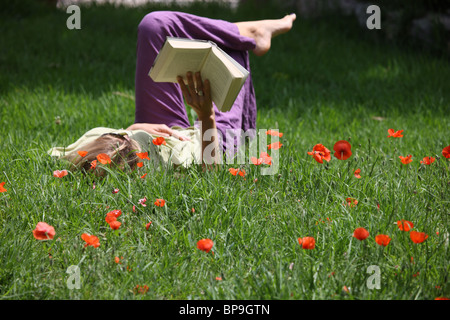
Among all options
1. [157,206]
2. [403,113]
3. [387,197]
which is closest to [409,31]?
[403,113]

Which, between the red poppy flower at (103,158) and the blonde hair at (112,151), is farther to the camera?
the blonde hair at (112,151)

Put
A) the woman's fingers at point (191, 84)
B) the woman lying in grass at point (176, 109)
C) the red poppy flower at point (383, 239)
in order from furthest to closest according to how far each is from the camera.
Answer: the woman lying in grass at point (176, 109) < the woman's fingers at point (191, 84) < the red poppy flower at point (383, 239)

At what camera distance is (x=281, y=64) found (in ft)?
17.6

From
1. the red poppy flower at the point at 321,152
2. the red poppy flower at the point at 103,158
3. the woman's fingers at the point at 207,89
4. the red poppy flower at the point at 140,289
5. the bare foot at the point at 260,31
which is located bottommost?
the red poppy flower at the point at 140,289

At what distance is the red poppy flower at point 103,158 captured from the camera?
7.43 feet

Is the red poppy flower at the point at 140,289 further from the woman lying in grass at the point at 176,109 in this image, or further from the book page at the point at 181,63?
the book page at the point at 181,63

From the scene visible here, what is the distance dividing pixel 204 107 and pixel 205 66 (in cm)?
21

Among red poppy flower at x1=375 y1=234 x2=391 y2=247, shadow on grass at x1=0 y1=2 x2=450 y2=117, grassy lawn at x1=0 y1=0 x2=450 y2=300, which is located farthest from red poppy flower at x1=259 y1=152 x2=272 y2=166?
shadow on grass at x1=0 y1=2 x2=450 y2=117

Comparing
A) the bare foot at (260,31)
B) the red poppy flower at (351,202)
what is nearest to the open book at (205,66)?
the red poppy flower at (351,202)

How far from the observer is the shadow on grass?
4.47 m

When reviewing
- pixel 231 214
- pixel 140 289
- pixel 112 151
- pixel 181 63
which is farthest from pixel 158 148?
pixel 140 289

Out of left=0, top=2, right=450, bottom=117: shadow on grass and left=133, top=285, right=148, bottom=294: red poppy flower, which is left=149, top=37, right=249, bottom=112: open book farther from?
left=0, top=2, right=450, bottom=117: shadow on grass

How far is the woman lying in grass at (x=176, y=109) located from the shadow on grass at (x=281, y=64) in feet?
3.51

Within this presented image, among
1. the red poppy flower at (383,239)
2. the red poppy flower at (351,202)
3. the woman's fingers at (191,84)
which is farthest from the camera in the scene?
the woman's fingers at (191,84)
